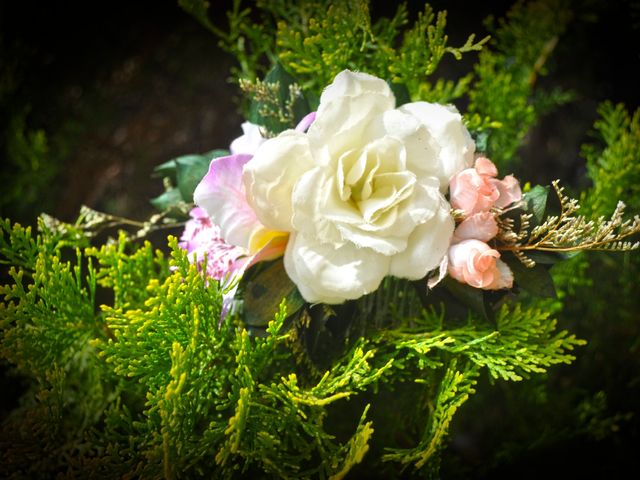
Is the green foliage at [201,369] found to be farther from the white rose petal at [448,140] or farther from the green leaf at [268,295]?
the white rose petal at [448,140]

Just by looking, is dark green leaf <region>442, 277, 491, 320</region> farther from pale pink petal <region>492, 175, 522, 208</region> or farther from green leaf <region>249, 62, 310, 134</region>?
green leaf <region>249, 62, 310, 134</region>

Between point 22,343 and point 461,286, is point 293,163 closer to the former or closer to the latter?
point 461,286

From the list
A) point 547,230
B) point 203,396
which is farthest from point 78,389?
point 547,230

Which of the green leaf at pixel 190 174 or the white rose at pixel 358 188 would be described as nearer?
the white rose at pixel 358 188

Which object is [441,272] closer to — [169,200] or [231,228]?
[231,228]

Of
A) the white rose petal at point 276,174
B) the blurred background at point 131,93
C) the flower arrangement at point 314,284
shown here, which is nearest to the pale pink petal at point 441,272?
the flower arrangement at point 314,284

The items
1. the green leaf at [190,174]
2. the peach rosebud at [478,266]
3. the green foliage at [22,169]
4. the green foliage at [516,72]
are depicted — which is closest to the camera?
the peach rosebud at [478,266]
